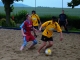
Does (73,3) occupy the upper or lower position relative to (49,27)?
upper

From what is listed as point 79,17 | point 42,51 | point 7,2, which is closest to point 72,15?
point 79,17

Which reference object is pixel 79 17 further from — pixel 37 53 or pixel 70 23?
pixel 37 53

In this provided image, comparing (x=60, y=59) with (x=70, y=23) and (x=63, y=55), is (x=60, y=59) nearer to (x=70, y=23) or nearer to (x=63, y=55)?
(x=63, y=55)

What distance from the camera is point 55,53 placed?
31.7 feet

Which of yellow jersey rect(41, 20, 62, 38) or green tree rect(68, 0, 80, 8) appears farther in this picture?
green tree rect(68, 0, 80, 8)

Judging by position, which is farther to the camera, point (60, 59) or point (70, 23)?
point (70, 23)

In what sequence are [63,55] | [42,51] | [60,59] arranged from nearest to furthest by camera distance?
1. [60,59]
2. [63,55]
3. [42,51]

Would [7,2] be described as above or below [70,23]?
above

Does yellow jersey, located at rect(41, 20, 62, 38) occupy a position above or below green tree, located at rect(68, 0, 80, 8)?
below

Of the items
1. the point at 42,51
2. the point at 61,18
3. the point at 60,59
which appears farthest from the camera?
the point at 61,18

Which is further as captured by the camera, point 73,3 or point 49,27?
point 73,3

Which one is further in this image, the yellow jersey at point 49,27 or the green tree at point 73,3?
the green tree at point 73,3

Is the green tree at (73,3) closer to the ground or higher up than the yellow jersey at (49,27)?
higher up

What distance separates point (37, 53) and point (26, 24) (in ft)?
4.00
